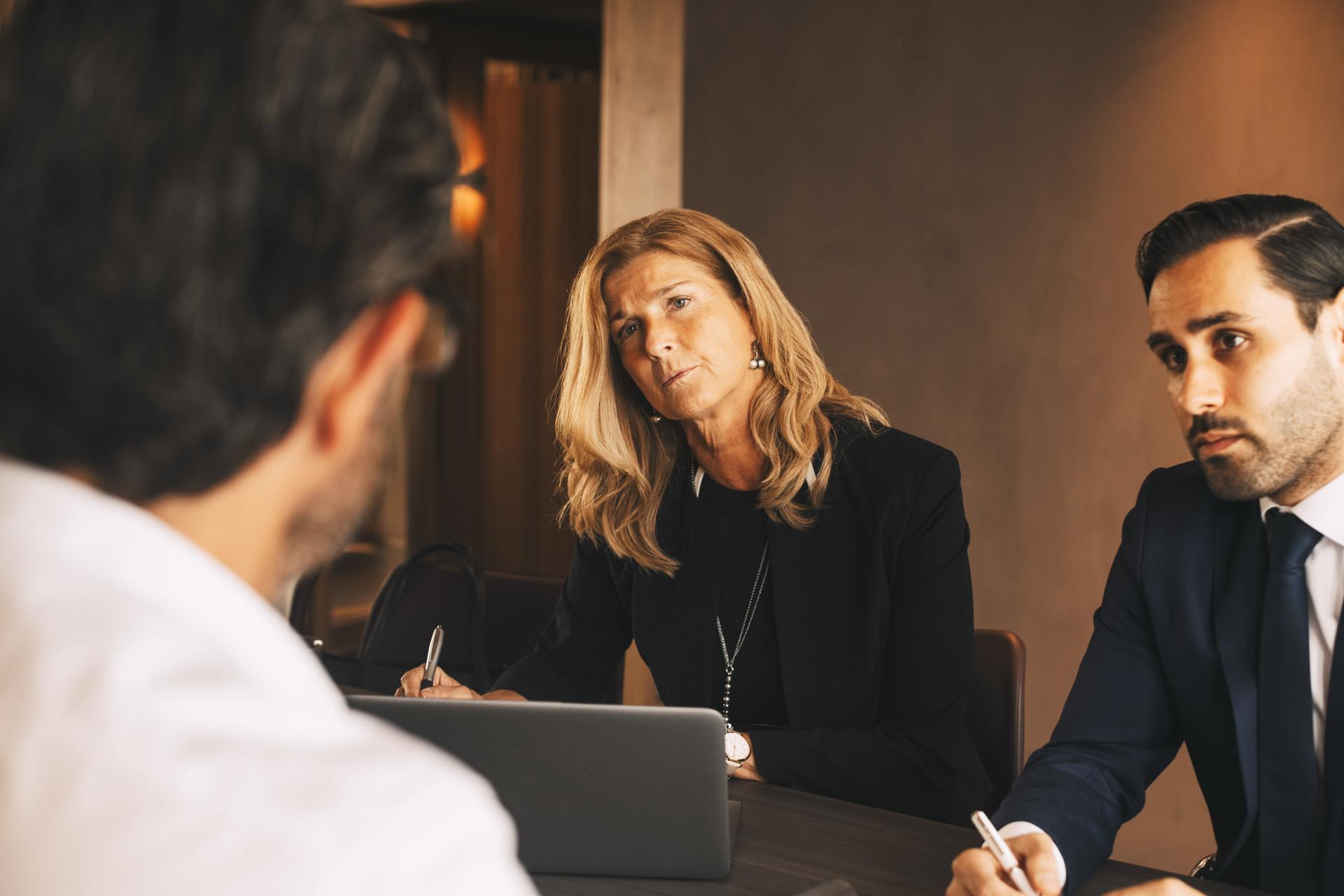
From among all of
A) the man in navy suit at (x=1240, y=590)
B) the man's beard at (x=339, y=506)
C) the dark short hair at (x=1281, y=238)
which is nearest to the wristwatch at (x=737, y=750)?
the man in navy suit at (x=1240, y=590)

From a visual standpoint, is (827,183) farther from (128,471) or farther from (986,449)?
(128,471)

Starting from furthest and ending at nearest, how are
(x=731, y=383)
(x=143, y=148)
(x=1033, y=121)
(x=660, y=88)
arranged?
(x=660, y=88) → (x=1033, y=121) → (x=731, y=383) → (x=143, y=148)

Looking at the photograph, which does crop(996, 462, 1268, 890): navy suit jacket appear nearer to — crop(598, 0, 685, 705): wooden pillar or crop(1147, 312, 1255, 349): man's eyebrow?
crop(1147, 312, 1255, 349): man's eyebrow

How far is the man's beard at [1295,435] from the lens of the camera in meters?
1.51

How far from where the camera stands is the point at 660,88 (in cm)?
393

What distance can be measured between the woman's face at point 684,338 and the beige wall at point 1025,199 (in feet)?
4.81

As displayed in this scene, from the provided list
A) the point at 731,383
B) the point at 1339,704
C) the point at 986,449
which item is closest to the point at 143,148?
the point at 1339,704

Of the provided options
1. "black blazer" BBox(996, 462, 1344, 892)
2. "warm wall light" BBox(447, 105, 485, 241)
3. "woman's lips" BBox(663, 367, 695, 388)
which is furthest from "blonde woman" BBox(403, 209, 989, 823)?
A: "warm wall light" BBox(447, 105, 485, 241)

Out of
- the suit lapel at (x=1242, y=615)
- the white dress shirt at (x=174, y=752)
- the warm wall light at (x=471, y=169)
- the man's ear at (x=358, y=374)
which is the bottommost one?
the suit lapel at (x=1242, y=615)

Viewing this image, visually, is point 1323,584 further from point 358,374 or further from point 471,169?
point 471,169

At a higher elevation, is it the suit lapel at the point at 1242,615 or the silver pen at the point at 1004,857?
the suit lapel at the point at 1242,615

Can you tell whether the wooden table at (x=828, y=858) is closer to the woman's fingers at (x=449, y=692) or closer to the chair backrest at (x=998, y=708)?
the woman's fingers at (x=449, y=692)

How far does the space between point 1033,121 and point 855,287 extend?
27.2 inches

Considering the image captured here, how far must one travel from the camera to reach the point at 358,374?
1.92 ft
